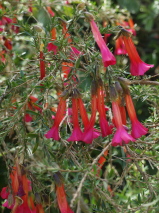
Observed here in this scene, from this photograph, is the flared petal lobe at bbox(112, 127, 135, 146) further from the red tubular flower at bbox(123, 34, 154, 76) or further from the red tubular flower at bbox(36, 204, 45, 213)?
the red tubular flower at bbox(36, 204, 45, 213)

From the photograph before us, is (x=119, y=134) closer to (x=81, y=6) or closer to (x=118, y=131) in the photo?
(x=118, y=131)

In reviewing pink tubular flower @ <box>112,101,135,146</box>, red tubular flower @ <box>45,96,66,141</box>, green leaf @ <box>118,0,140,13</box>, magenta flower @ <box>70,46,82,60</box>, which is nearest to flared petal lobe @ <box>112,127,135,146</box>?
pink tubular flower @ <box>112,101,135,146</box>

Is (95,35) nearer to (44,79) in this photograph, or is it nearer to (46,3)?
(44,79)

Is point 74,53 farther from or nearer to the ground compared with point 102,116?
farther from the ground

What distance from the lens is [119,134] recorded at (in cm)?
105

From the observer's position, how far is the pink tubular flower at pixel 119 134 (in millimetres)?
1028

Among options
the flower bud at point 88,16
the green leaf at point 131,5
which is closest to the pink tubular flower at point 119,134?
the flower bud at point 88,16

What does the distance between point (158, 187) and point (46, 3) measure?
3.57 ft

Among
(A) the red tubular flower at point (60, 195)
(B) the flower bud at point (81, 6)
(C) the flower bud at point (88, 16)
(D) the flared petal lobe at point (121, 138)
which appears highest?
(B) the flower bud at point (81, 6)

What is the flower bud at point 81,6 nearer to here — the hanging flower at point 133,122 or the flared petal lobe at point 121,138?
the hanging flower at point 133,122

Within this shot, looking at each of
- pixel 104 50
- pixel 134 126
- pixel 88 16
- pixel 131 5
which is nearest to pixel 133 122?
pixel 134 126

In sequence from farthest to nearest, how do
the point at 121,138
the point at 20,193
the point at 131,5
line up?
the point at 131,5 → the point at 20,193 → the point at 121,138

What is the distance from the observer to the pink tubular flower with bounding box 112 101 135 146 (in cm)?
103

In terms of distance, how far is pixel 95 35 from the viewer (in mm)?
1107
